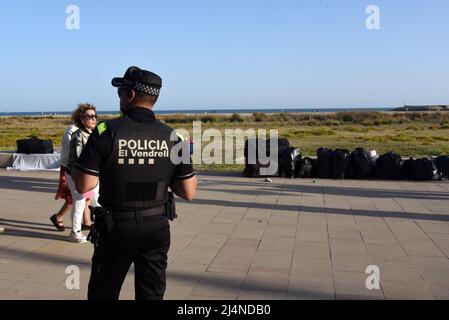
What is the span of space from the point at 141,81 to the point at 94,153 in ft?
1.66

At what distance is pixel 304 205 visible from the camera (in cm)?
940

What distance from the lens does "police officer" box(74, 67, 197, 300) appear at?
119 inches

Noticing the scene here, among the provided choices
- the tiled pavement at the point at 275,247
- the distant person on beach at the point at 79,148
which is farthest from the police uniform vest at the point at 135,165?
the distant person on beach at the point at 79,148

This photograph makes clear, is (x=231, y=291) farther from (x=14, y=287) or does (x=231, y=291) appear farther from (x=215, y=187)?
(x=215, y=187)

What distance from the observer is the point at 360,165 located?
13.1 meters

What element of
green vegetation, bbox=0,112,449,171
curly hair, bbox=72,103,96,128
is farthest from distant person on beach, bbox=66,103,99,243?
green vegetation, bbox=0,112,449,171

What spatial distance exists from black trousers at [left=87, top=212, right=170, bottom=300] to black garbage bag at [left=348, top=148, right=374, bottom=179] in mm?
10594

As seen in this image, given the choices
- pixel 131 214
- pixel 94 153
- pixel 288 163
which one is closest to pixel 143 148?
pixel 94 153

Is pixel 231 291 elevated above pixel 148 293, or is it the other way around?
pixel 148 293

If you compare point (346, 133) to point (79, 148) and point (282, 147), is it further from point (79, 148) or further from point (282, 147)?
point (79, 148)

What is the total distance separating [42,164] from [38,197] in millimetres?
5421

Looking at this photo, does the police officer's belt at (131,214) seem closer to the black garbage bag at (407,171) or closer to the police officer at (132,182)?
the police officer at (132,182)

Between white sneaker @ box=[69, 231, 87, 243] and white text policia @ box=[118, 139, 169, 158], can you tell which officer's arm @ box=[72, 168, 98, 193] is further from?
white sneaker @ box=[69, 231, 87, 243]
